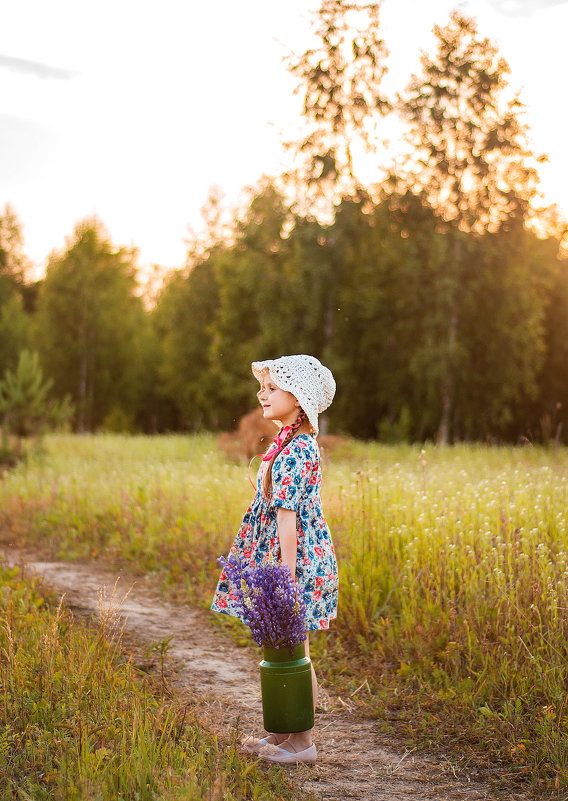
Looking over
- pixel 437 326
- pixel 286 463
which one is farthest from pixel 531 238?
pixel 286 463

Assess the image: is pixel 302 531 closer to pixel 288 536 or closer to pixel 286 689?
pixel 288 536

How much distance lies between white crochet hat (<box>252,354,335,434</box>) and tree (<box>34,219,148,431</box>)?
28390 mm

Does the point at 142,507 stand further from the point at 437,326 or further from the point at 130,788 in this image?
the point at 437,326

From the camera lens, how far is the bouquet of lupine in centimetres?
339

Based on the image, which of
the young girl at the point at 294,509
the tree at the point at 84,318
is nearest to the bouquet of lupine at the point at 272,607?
the young girl at the point at 294,509

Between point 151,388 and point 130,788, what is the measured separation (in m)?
32.3

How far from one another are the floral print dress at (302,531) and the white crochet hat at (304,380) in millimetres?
174

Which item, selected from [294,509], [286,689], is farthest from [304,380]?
[286,689]

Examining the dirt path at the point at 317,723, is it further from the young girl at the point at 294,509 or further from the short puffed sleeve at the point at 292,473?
the short puffed sleeve at the point at 292,473

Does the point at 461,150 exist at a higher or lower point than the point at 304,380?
higher

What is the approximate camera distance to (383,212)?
21.3 m

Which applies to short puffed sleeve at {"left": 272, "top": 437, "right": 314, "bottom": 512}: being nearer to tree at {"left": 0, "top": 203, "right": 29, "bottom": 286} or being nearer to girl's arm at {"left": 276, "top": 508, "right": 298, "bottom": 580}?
girl's arm at {"left": 276, "top": 508, "right": 298, "bottom": 580}

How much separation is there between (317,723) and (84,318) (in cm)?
2954

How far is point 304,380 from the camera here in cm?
373
